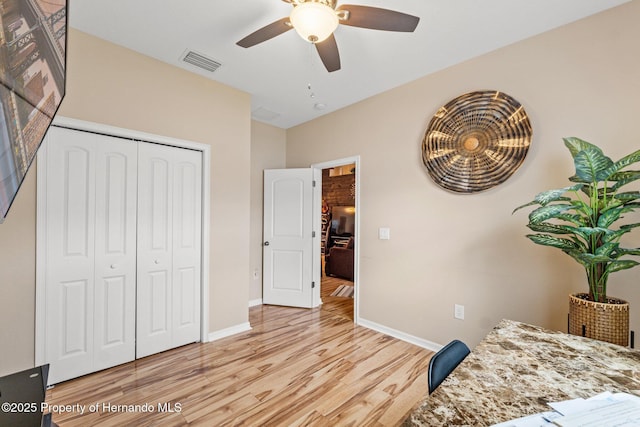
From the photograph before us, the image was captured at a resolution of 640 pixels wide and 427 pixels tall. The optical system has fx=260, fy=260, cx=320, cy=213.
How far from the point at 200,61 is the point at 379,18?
5.97 ft

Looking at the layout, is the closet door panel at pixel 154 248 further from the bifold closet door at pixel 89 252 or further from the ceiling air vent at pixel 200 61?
the ceiling air vent at pixel 200 61

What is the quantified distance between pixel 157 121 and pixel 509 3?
9.80 ft

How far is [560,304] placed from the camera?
76.4 inches

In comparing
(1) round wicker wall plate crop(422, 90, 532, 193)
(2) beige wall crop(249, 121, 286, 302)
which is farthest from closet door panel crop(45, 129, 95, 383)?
(1) round wicker wall plate crop(422, 90, 532, 193)

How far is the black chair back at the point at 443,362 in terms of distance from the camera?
41.7 inches

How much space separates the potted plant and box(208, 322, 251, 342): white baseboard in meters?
2.89

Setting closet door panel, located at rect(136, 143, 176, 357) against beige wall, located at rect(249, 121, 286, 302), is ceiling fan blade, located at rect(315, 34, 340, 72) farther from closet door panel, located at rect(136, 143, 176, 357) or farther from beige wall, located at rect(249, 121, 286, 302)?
beige wall, located at rect(249, 121, 286, 302)

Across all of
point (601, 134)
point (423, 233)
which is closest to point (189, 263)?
point (423, 233)

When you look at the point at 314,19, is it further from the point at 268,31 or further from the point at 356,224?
the point at 356,224

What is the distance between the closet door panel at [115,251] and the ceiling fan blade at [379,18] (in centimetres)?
215

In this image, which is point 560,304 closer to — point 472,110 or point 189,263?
point 472,110

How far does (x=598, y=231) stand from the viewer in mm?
1308

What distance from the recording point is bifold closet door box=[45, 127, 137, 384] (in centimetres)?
201

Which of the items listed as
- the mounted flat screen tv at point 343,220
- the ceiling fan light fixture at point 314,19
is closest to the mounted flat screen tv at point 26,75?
the ceiling fan light fixture at point 314,19
